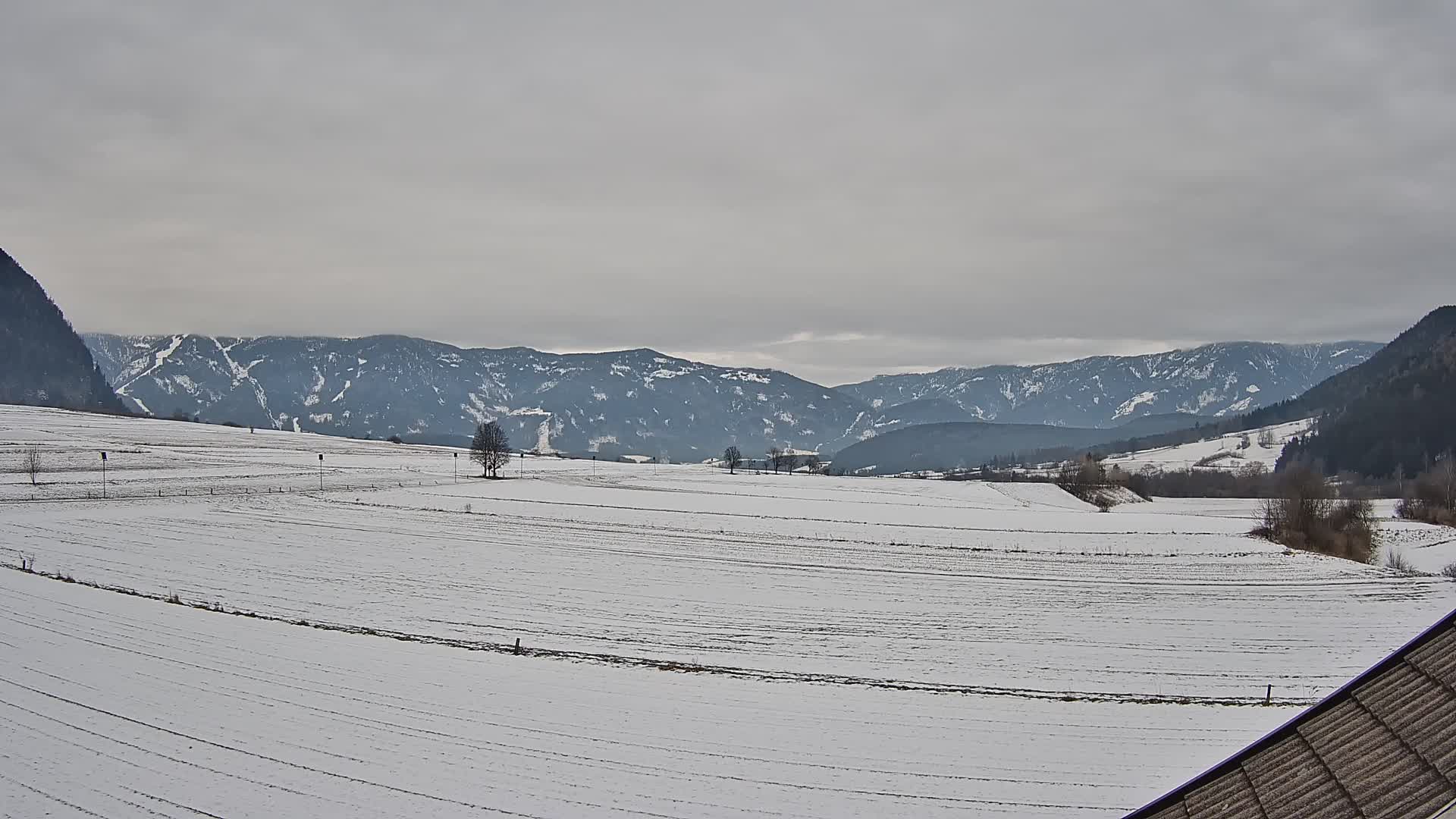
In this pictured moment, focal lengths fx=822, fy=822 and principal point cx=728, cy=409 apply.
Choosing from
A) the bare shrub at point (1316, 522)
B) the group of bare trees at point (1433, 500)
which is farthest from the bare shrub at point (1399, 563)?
the group of bare trees at point (1433, 500)

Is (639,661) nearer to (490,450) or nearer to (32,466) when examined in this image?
(32,466)

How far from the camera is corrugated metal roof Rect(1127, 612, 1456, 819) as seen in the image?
563 centimetres

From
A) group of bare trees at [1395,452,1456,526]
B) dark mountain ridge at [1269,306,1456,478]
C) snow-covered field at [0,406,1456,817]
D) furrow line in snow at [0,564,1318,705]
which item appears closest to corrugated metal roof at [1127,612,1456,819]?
snow-covered field at [0,406,1456,817]

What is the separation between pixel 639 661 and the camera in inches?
1107

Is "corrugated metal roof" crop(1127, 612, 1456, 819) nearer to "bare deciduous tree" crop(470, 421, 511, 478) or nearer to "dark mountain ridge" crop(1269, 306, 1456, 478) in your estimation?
"bare deciduous tree" crop(470, 421, 511, 478)

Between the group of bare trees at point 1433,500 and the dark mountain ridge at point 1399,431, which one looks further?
the dark mountain ridge at point 1399,431

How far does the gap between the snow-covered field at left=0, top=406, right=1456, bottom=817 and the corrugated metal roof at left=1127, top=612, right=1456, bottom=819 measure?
410 inches

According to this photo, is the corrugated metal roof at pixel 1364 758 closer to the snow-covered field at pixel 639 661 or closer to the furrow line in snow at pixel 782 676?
the snow-covered field at pixel 639 661

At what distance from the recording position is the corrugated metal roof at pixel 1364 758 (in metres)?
5.63

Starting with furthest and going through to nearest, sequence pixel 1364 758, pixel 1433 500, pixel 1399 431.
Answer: pixel 1399 431
pixel 1433 500
pixel 1364 758

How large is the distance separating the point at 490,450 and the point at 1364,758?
118 m

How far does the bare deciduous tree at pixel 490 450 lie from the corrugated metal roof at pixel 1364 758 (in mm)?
112548

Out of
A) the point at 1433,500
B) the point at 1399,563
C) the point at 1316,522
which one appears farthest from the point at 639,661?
the point at 1433,500

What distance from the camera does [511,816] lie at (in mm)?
15875
